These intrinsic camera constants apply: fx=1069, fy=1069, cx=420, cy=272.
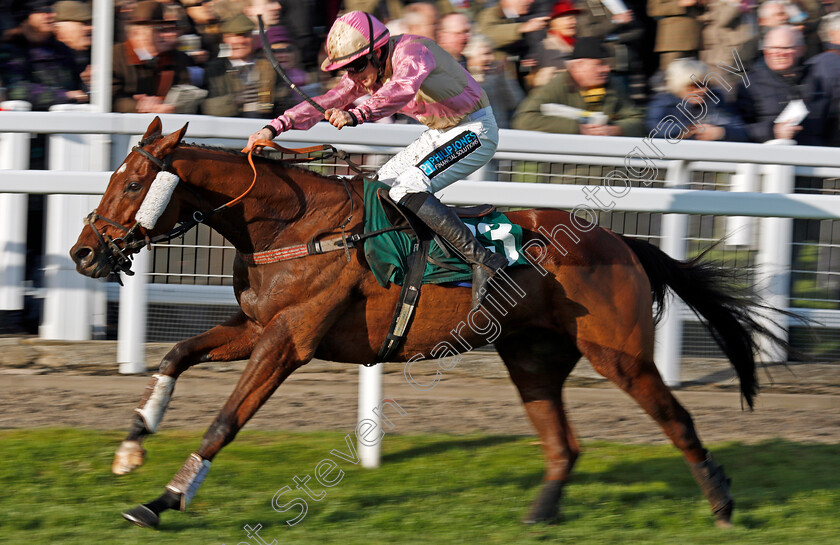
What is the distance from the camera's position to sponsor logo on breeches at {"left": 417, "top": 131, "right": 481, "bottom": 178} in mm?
4281

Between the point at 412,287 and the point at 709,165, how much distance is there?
270cm

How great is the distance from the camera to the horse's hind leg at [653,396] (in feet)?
14.2

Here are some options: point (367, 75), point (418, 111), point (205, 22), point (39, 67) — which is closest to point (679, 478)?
point (418, 111)

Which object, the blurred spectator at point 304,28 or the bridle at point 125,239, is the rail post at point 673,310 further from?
the bridle at point 125,239

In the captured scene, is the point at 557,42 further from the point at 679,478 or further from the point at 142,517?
the point at 142,517

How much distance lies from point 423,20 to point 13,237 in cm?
284

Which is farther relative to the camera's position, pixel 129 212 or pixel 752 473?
pixel 752 473

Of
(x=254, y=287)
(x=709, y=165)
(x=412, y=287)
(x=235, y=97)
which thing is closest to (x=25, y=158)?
(x=235, y=97)

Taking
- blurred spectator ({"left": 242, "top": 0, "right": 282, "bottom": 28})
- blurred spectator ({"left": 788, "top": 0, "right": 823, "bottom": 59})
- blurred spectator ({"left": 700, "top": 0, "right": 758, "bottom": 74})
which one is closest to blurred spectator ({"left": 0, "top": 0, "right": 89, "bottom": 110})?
blurred spectator ({"left": 242, "top": 0, "right": 282, "bottom": 28})

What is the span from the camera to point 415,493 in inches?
174

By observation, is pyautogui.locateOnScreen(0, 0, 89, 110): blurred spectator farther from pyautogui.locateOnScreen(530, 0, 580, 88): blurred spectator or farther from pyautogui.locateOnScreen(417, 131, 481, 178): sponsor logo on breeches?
pyautogui.locateOnScreen(417, 131, 481, 178): sponsor logo on breeches

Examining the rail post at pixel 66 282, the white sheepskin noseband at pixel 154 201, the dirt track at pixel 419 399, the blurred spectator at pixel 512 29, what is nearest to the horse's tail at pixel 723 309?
the dirt track at pixel 419 399

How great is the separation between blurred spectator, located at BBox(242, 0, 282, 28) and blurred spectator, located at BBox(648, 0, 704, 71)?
2.60 meters

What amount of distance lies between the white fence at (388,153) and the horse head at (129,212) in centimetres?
127
